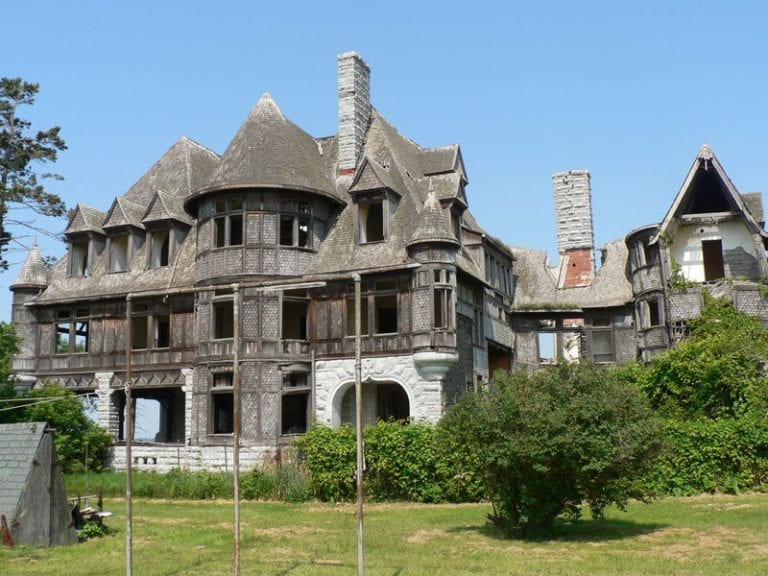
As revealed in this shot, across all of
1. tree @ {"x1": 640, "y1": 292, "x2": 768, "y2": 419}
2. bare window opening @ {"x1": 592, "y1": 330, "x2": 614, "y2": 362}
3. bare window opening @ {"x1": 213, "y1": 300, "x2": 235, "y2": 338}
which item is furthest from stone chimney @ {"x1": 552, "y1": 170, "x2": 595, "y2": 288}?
bare window opening @ {"x1": 213, "y1": 300, "x2": 235, "y2": 338}

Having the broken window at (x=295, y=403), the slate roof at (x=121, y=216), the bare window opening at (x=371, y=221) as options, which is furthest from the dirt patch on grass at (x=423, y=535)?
the slate roof at (x=121, y=216)

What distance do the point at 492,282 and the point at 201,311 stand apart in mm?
12283

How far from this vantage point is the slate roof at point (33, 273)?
36406 millimetres

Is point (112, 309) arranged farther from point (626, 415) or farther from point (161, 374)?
point (626, 415)

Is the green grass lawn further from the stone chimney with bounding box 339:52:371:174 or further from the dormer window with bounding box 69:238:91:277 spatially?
the dormer window with bounding box 69:238:91:277

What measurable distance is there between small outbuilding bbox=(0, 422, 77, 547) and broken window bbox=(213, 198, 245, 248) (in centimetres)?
1383

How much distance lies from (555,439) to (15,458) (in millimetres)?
10762

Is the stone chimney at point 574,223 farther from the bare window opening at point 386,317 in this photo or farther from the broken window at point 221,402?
the broken window at point 221,402

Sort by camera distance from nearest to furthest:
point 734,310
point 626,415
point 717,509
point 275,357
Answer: point 626,415, point 717,509, point 275,357, point 734,310

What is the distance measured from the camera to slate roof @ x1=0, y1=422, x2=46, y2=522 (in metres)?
16.6

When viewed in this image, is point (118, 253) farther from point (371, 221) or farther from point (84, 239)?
point (371, 221)

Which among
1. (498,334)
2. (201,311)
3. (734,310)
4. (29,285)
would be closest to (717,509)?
(734,310)

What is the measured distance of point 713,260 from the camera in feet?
118

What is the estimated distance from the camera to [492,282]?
35781mm
